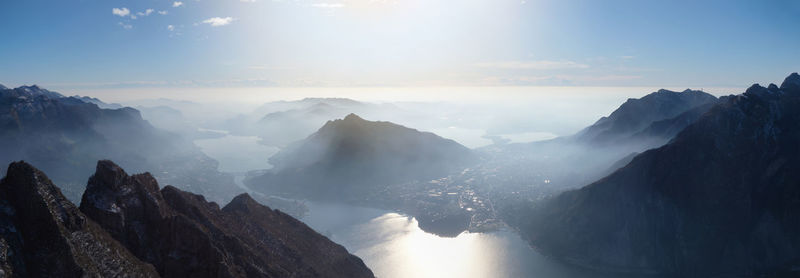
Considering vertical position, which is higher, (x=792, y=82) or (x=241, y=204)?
(x=792, y=82)

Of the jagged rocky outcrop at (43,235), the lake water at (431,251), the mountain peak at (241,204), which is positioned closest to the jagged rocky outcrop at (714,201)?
the lake water at (431,251)

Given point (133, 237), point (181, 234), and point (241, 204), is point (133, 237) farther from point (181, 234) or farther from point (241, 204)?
point (241, 204)

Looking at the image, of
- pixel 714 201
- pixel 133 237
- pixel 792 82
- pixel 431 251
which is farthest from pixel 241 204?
pixel 792 82

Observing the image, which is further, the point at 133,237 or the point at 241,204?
the point at 241,204

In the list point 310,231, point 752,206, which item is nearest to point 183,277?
point 310,231

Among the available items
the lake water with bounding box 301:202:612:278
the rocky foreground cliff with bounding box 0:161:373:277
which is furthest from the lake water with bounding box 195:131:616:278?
the rocky foreground cliff with bounding box 0:161:373:277

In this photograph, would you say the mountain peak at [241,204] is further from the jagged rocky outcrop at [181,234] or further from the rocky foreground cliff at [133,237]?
the jagged rocky outcrop at [181,234]
